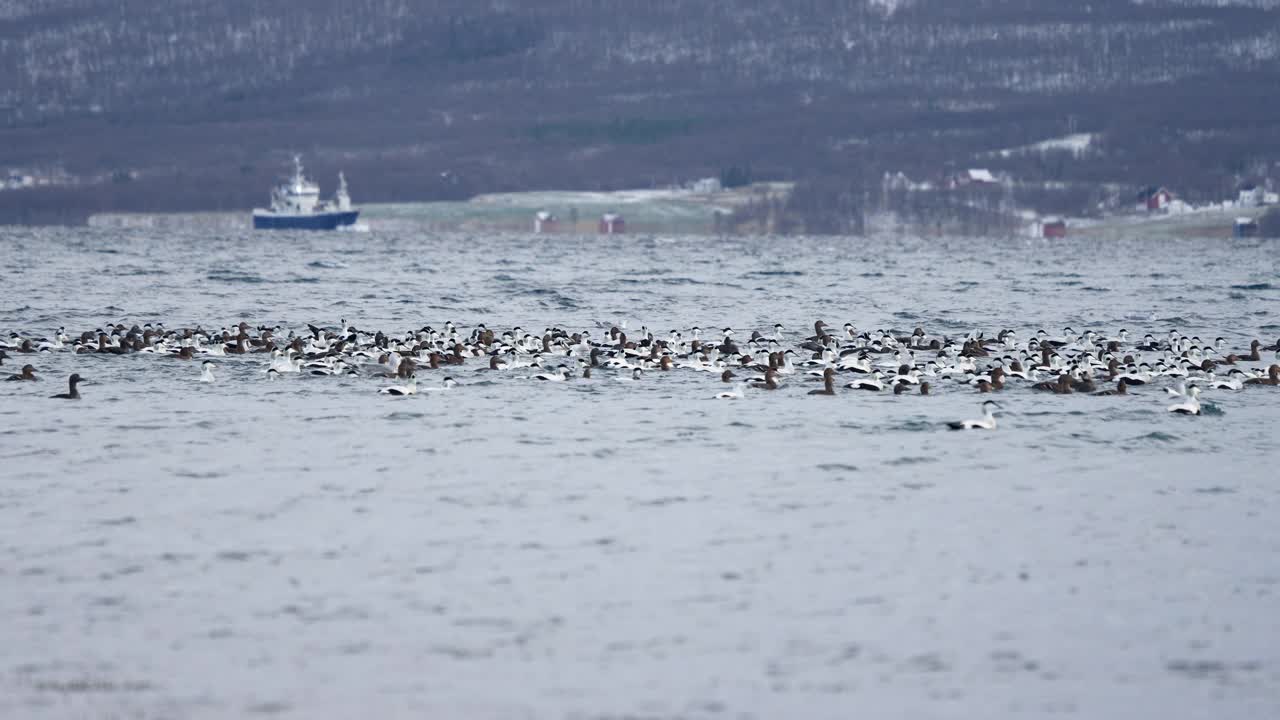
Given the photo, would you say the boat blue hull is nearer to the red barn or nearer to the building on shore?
the red barn

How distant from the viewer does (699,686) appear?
575 inches

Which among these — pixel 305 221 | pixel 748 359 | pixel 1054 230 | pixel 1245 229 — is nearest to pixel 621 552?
pixel 748 359

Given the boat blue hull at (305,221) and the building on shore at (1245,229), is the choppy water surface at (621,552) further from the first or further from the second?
the building on shore at (1245,229)

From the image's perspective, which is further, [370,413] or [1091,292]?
[1091,292]

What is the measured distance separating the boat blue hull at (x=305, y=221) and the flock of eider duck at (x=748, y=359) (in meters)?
142

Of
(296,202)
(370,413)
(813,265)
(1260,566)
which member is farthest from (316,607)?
(296,202)

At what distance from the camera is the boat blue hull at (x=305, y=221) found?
185 m

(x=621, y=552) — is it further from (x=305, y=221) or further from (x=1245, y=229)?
(x=1245, y=229)

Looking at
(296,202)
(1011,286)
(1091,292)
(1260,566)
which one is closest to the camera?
(1260,566)

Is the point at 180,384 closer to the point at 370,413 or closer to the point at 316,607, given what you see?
the point at 370,413

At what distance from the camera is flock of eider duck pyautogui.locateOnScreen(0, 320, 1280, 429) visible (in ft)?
110

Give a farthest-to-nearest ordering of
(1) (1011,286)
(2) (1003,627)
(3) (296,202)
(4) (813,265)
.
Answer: (3) (296,202), (4) (813,265), (1) (1011,286), (2) (1003,627)

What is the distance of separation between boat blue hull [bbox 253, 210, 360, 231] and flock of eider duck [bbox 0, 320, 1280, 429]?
467ft

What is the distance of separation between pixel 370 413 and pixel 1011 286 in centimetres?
5083
